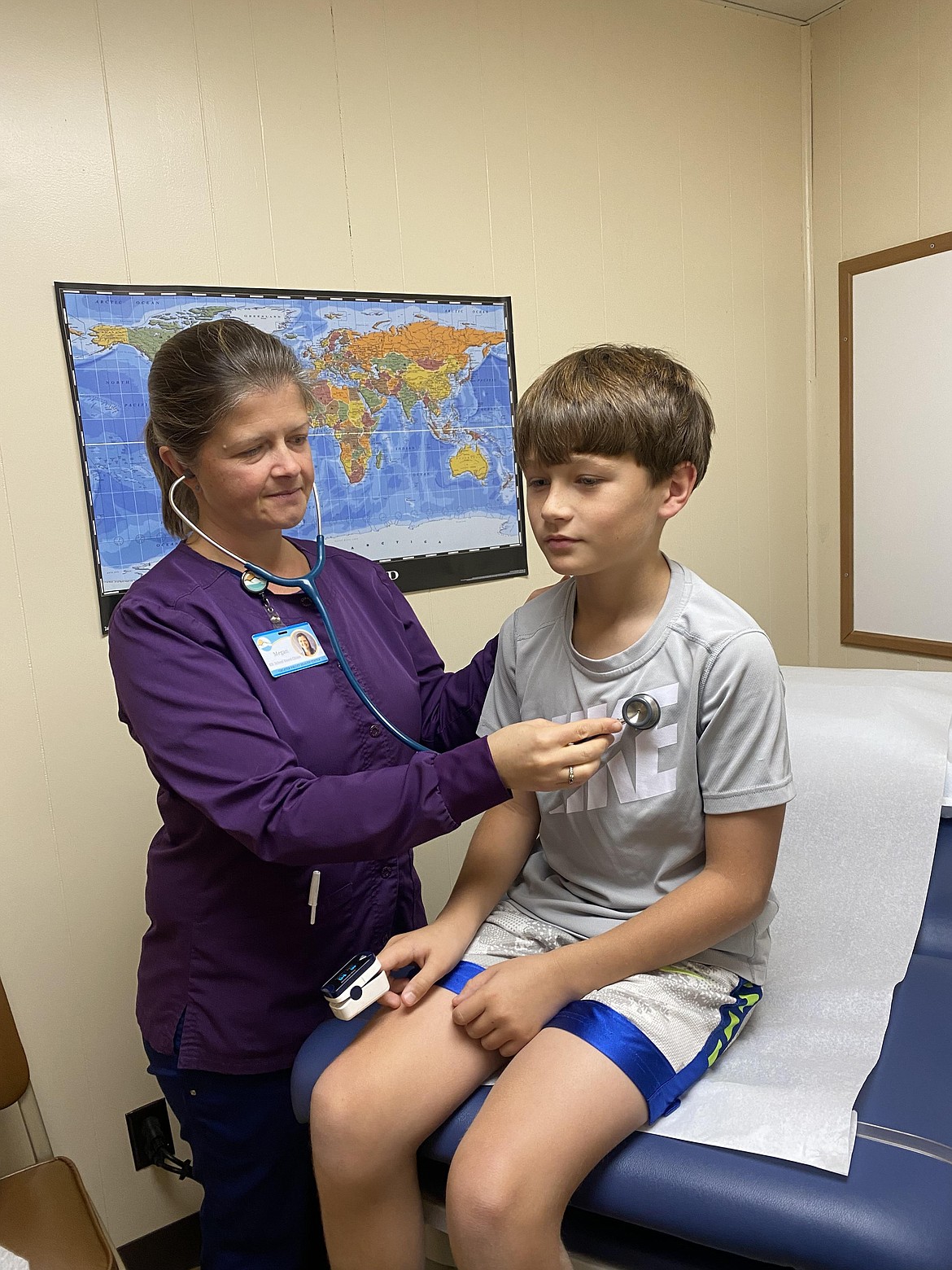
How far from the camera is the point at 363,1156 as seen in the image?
1051 mm

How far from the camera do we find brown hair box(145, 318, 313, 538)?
4.00 feet

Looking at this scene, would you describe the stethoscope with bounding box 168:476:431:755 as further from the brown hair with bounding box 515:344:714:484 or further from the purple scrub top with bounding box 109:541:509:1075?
the brown hair with bounding box 515:344:714:484

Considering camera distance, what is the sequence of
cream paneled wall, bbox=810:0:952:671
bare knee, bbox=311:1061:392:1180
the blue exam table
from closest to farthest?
the blue exam table < bare knee, bbox=311:1061:392:1180 < cream paneled wall, bbox=810:0:952:671

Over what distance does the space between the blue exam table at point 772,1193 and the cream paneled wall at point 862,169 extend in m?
1.60

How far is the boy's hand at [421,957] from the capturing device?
3.86ft

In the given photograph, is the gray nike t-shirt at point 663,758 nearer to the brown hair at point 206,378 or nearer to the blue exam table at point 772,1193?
the blue exam table at point 772,1193

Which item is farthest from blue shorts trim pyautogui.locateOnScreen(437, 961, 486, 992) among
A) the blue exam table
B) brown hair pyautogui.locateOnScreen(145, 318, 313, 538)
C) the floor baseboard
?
the floor baseboard

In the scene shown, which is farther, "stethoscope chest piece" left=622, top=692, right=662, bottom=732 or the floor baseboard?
the floor baseboard

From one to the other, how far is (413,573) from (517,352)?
0.56 metres

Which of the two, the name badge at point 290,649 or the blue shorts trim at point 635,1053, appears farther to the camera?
the name badge at point 290,649

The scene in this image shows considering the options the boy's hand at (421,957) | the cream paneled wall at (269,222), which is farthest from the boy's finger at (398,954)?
the cream paneled wall at (269,222)

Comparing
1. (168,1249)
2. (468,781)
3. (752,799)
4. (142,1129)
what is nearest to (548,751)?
(468,781)

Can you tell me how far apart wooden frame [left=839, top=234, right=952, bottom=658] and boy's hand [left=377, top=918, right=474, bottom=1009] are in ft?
5.61

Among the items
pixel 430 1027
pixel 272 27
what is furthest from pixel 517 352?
pixel 430 1027
